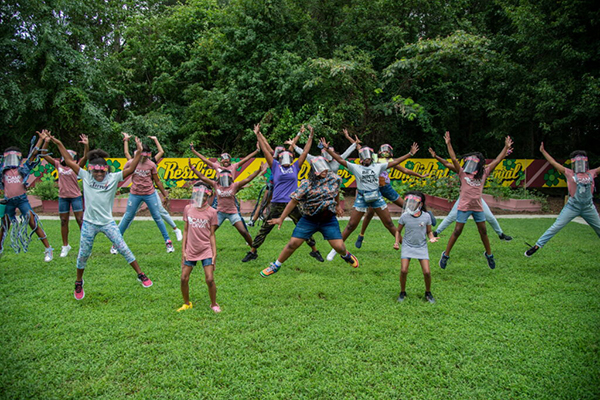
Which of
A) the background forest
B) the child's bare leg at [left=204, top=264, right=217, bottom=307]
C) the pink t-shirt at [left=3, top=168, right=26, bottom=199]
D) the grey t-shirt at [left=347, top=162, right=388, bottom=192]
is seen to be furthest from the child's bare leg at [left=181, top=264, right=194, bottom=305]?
the background forest

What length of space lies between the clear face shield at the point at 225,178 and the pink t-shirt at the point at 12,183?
12.1 feet

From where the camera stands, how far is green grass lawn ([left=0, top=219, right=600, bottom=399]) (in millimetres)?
3502

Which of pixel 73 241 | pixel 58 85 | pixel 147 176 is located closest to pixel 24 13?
pixel 58 85

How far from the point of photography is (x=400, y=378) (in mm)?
3598

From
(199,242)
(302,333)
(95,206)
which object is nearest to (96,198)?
(95,206)

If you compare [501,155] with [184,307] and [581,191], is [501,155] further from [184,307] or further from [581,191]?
[184,307]

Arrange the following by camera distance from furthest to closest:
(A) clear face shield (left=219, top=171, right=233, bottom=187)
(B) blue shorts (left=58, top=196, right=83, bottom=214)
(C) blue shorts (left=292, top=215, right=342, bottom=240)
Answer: (B) blue shorts (left=58, top=196, right=83, bottom=214) → (A) clear face shield (left=219, top=171, right=233, bottom=187) → (C) blue shorts (left=292, top=215, right=342, bottom=240)

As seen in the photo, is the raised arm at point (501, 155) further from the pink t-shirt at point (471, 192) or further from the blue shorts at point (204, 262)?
the blue shorts at point (204, 262)

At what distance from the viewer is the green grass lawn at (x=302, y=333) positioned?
350 centimetres

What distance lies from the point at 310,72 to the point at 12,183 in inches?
490

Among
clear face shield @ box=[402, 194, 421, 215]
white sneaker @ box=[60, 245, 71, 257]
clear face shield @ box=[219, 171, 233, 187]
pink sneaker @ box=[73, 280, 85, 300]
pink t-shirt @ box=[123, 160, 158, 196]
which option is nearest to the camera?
pink sneaker @ box=[73, 280, 85, 300]

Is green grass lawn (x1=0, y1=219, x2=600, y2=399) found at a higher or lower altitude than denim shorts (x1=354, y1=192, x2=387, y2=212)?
lower

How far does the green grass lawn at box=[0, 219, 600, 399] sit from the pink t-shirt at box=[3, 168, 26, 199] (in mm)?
1262

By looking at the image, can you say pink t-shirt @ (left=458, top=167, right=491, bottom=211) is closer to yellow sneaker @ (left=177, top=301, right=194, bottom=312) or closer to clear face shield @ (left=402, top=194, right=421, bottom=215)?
clear face shield @ (left=402, top=194, right=421, bottom=215)
